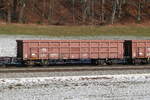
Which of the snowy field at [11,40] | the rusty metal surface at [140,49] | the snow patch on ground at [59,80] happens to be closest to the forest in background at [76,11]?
the snowy field at [11,40]

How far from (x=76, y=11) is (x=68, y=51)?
48.8 metres

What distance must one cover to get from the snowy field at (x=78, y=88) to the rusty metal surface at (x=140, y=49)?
9399 millimetres

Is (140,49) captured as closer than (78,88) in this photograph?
No

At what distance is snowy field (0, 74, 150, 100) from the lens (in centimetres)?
1669

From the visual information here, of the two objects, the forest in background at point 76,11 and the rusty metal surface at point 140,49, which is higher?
the forest in background at point 76,11

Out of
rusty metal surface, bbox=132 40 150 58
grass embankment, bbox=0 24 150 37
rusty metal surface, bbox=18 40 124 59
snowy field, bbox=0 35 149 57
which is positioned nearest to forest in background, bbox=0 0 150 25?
grass embankment, bbox=0 24 150 37

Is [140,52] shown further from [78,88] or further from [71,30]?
[71,30]

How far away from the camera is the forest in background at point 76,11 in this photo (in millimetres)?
71875

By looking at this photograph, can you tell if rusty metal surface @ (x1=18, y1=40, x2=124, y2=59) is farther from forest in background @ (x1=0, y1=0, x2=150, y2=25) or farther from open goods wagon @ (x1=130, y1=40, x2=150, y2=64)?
forest in background @ (x1=0, y1=0, x2=150, y2=25)

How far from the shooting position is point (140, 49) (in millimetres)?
32531

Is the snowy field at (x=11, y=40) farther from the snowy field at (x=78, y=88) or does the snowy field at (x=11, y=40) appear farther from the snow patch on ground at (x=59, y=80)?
the snowy field at (x=78, y=88)

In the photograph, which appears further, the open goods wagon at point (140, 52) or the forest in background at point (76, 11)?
the forest in background at point (76, 11)

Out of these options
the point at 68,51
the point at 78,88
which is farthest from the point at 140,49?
the point at 78,88

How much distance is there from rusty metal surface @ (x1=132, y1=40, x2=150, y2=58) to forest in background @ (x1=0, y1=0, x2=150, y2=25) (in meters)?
36.1
